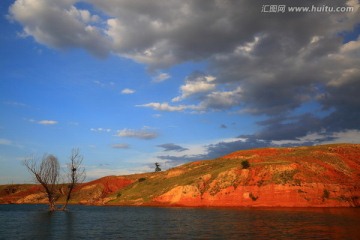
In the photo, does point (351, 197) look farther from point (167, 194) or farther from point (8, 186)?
point (8, 186)

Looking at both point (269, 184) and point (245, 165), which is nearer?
point (269, 184)

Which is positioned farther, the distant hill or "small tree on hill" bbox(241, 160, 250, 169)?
"small tree on hill" bbox(241, 160, 250, 169)

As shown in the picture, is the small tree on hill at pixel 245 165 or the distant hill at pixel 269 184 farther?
the small tree on hill at pixel 245 165

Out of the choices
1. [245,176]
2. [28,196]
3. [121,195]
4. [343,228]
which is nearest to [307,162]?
[245,176]

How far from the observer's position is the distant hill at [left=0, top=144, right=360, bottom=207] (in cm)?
8150

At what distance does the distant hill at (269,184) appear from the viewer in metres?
81.5

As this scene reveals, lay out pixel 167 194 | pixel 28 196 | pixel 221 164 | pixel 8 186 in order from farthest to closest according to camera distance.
→ pixel 8 186 → pixel 28 196 → pixel 221 164 → pixel 167 194

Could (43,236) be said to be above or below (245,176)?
below

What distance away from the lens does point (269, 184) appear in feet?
280

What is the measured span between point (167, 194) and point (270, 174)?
32256 mm

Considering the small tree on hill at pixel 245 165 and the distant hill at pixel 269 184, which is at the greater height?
the small tree on hill at pixel 245 165

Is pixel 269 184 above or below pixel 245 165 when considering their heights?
below

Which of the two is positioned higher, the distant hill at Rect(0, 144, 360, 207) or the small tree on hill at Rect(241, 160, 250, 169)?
the small tree on hill at Rect(241, 160, 250, 169)

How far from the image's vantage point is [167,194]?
10244cm
